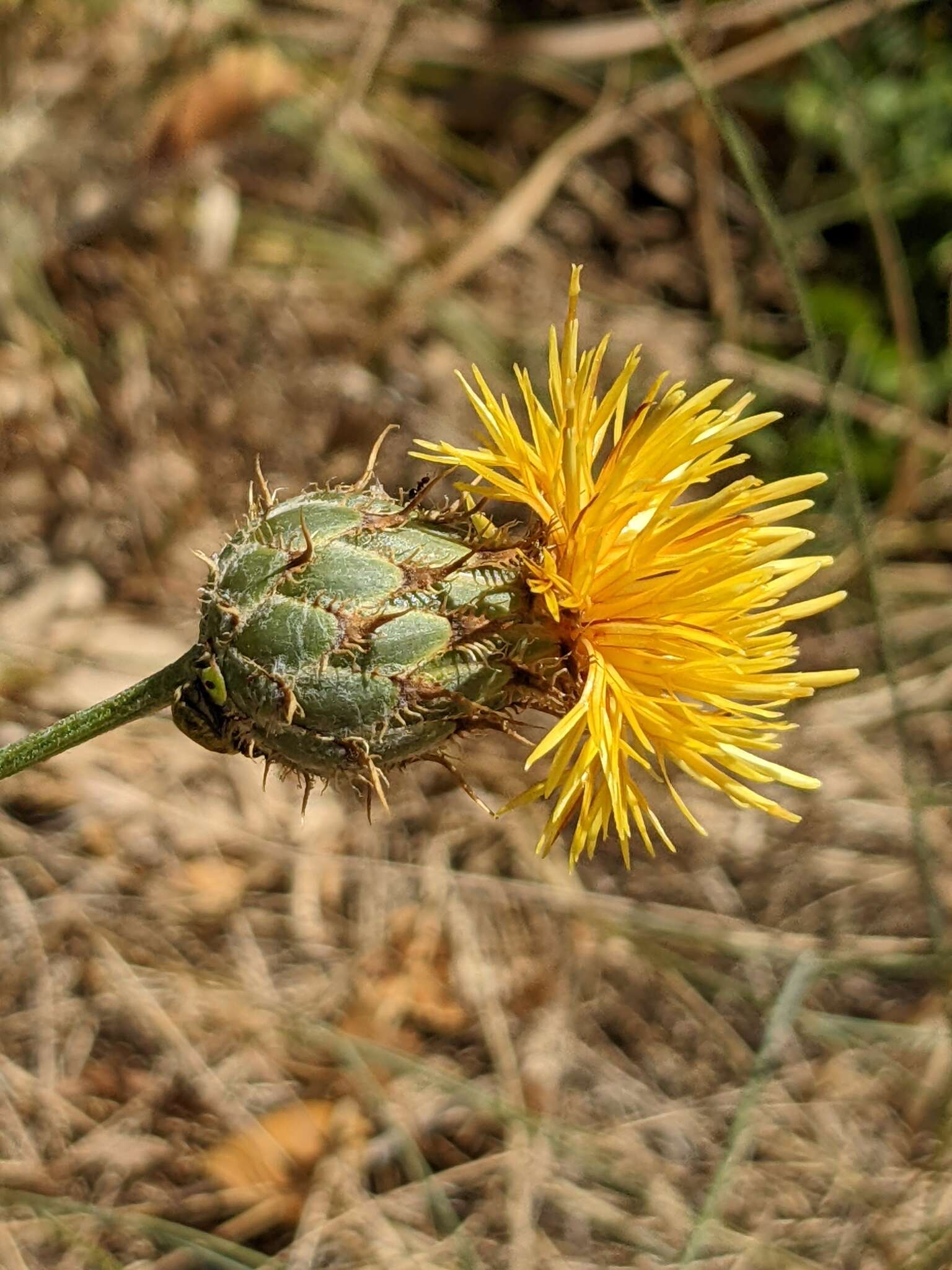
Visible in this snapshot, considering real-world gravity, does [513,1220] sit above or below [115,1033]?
below

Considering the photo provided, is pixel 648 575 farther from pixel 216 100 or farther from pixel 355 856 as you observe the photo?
pixel 216 100

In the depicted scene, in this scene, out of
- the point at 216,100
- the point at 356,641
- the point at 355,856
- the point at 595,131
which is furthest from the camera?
the point at 595,131

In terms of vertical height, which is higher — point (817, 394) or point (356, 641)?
point (817, 394)

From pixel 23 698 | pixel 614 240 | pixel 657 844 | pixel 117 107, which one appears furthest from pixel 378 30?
pixel 657 844

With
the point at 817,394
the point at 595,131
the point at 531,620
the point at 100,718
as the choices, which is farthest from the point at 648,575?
the point at 595,131

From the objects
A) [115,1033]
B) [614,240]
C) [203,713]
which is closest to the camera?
[203,713]

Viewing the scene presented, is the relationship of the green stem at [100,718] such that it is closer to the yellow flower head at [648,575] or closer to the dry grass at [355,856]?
the yellow flower head at [648,575]

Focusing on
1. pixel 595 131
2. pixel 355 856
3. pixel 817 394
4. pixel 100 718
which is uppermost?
pixel 595 131

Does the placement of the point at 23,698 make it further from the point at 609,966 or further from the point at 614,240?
the point at 614,240

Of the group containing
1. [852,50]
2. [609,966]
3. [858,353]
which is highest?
[852,50]
